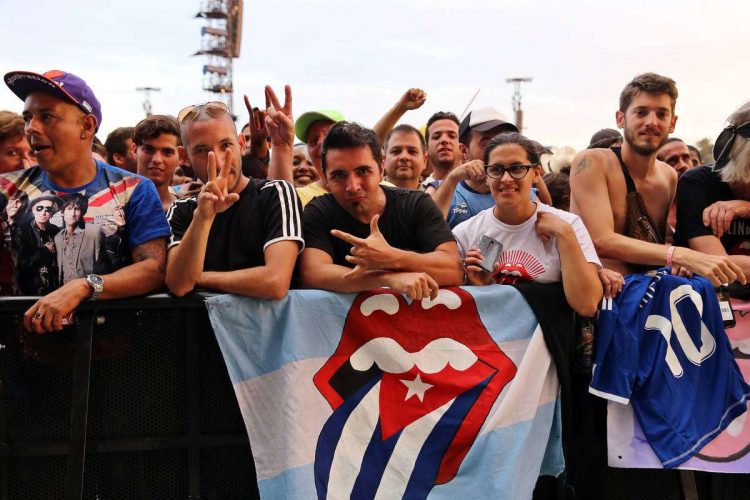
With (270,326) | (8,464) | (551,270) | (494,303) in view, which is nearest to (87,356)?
(8,464)

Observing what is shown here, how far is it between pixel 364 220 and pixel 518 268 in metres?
0.81

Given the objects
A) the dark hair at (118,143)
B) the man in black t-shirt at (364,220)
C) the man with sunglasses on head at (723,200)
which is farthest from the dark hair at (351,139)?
the dark hair at (118,143)

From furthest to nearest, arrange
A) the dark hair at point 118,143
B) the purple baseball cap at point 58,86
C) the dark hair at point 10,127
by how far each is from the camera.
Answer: the dark hair at point 118,143
the dark hair at point 10,127
the purple baseball cap at point 58,86

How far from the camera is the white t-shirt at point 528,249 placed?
357 centimetres

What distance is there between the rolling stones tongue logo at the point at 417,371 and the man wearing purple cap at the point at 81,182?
914mm

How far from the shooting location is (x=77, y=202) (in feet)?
10.5

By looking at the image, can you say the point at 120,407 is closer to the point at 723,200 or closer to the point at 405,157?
the point at 405,157

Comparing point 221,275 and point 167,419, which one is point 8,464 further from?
point 221,275

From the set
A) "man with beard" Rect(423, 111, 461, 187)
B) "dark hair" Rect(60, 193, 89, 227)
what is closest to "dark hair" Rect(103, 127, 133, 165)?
"man with beard" Rect(423, 111, 461, 187)

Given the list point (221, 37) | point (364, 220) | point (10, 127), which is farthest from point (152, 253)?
point (221, 37)

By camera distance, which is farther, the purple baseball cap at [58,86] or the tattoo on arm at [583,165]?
the tattoo on arm at [583,165]

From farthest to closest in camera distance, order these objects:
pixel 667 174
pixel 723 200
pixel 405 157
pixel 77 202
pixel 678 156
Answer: pixel 678 156 < pixel 405 157 < pixel 667 174 < pixel 723 200 < pixel 77 202

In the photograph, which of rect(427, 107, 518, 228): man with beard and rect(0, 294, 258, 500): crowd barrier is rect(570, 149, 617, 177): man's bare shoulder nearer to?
rect(427, 107, 518, 228): man with beard

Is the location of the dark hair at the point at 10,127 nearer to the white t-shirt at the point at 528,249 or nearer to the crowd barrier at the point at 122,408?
the crowd barrier at the point at 122,408
